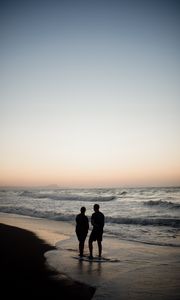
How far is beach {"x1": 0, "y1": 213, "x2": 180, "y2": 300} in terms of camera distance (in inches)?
242

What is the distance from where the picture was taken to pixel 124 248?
11.3 meters

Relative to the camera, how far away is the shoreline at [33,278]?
19.5ft

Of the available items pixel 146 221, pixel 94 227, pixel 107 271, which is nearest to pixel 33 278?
pixel 107 271

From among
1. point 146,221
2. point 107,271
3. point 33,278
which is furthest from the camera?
point 146,221

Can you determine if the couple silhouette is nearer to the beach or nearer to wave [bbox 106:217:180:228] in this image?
the beach

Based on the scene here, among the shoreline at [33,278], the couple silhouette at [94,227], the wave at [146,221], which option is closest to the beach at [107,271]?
the shoreline at [33,278]

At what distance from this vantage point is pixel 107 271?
→ 7.81m

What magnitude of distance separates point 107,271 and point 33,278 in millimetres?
2041

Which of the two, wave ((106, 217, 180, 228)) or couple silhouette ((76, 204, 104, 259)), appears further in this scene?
wave ((106, 217, 180, 228))

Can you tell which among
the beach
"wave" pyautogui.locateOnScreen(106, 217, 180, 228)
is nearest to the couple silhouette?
the beach

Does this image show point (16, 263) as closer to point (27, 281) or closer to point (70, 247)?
point (27, 281)

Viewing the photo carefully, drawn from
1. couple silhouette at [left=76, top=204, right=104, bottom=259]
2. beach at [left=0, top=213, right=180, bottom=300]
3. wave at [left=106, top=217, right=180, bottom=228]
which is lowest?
wave at [left=106, top=217, right=180, bottom=228]

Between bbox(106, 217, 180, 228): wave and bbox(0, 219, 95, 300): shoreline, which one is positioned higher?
bbox(0, 219, 95, 300): shoreline

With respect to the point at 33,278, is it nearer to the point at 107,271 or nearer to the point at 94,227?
the point at 107,271
